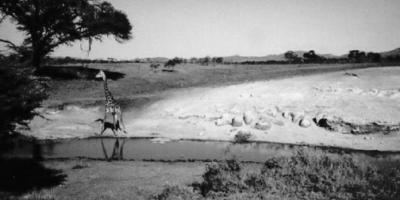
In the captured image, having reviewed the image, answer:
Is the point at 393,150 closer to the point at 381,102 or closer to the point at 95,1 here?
the point at 381,102

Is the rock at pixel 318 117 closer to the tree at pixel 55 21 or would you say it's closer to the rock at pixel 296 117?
the rock at pixel 296 117

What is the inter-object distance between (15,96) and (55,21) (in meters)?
23.1

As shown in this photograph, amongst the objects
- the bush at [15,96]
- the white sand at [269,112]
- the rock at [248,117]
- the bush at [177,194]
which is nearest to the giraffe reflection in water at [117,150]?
the white sand at [269,112]

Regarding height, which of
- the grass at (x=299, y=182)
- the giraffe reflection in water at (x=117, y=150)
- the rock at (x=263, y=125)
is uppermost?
the rock at (x=263, y=125)

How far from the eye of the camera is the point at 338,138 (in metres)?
15.4

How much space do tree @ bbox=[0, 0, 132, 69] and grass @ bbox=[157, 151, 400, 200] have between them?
24890 millimetres

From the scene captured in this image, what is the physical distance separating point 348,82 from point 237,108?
950cm

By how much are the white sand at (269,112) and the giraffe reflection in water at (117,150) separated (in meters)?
1.30

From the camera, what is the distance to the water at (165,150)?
12852 millimetres

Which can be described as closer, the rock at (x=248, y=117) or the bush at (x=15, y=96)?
the bush at (x=15, y=96)

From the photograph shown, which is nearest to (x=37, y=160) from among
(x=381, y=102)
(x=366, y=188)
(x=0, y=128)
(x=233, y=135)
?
(x=0, y=128)

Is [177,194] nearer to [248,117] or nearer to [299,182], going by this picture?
[299,182]

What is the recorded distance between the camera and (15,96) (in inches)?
343

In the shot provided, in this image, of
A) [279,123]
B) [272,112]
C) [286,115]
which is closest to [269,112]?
[272,112]
